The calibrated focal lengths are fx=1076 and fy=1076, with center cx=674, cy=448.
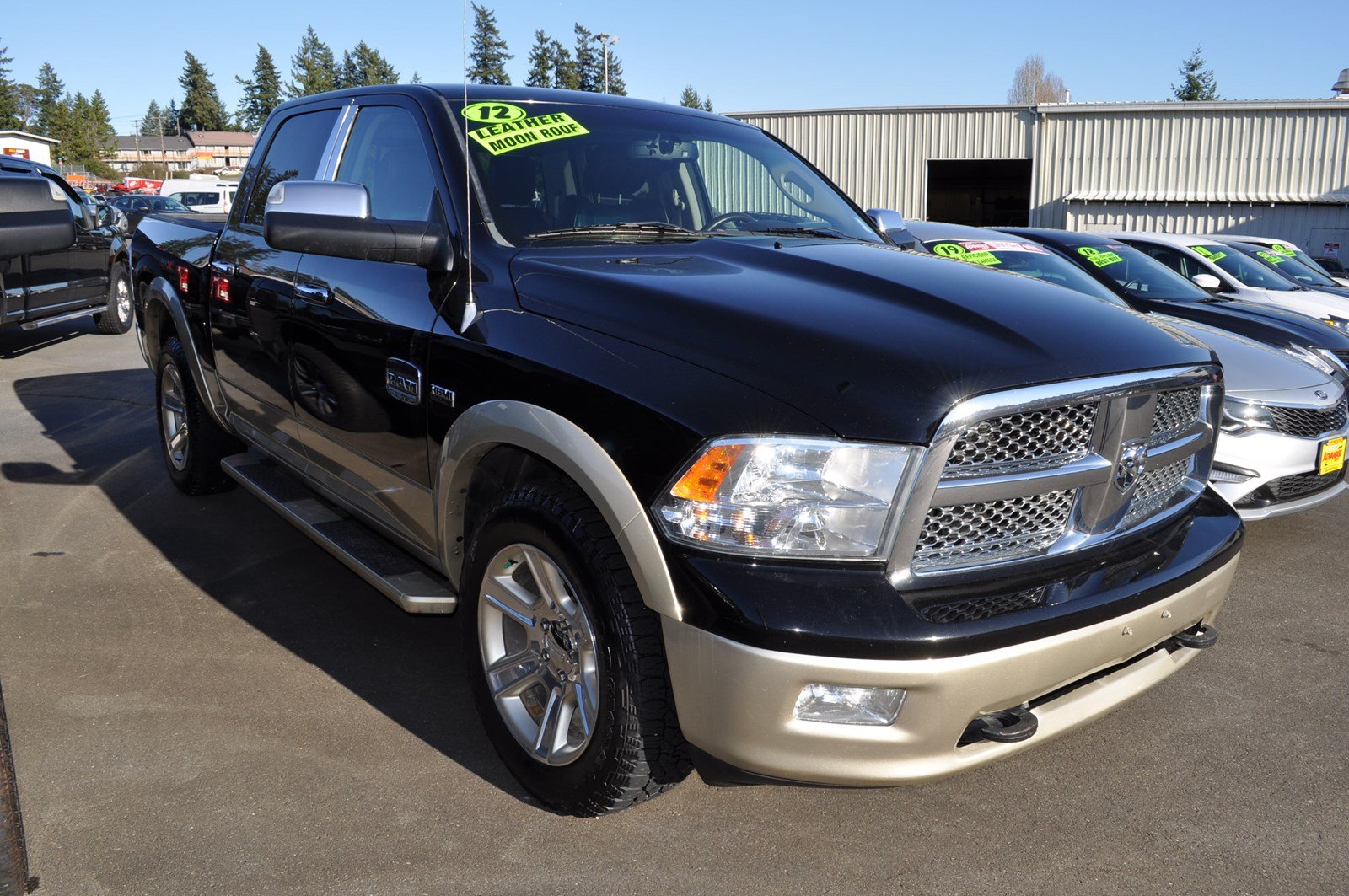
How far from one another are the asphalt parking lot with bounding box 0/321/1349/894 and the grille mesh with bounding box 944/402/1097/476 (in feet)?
3.33

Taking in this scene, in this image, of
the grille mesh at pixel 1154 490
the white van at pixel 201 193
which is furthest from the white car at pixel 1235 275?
the white van at pixel 201 193

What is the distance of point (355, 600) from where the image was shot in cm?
429

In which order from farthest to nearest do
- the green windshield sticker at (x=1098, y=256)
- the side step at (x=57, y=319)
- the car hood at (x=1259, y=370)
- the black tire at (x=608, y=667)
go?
1. the side step at (x=57, y=319)
2. the green windshield sticker at (x=1098, y=256)
3. the car hood at (x=1259, y=370)
4. the black tire at (x=608, y=667)

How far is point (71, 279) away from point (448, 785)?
1033 cm

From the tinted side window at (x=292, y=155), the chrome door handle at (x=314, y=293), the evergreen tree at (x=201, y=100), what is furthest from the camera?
the evergreen tree at (x=201, y=100)

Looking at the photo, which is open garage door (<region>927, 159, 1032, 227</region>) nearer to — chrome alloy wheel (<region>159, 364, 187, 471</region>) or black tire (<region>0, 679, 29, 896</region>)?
chrome alloy wheel (<region>159, 364, 187, 471</region>)

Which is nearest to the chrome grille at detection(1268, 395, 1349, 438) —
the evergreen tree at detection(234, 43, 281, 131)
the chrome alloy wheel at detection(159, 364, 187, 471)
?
the chrome alloy wheel at detection(159, 364, 187, 471)

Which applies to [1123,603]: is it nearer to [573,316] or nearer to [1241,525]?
[1241,525]

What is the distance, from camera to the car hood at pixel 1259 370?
513 centimetres

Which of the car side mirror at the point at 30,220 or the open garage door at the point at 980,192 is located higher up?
the open garage door at the point at 980,192

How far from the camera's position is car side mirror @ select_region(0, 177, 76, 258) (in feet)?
7.54

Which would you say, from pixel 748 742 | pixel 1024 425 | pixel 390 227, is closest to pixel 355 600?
pixel 390 227

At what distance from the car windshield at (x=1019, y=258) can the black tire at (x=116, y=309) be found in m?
9.73

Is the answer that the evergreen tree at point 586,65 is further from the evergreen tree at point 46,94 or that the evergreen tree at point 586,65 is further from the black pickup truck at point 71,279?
the black pickup truck at point 71,279
